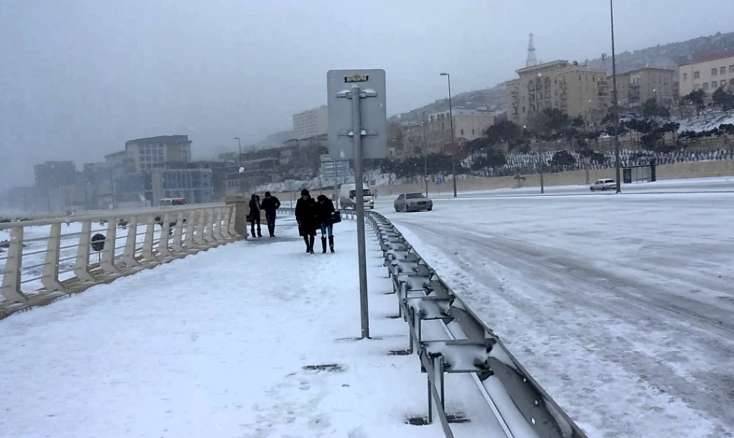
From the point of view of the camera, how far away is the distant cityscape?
186ft

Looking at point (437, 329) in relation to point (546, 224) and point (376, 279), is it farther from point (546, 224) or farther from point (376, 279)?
point (546, 224)

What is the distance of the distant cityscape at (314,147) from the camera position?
186ft

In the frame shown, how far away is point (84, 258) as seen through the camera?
478 inches

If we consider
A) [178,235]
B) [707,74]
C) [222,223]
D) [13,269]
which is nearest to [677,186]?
[222,223]

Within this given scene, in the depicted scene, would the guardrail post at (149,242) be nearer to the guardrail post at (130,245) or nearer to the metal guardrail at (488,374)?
the guardrail post at (130,245)

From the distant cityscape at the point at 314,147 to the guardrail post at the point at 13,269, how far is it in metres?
5.47

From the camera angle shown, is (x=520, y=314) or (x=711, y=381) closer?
(x=711, y=381)

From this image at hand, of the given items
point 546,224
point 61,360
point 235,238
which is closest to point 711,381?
point 61,360

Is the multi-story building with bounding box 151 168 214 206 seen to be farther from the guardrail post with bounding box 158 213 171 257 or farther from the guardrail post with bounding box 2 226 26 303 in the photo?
the guardrail post with bounding box 2 226 26 303

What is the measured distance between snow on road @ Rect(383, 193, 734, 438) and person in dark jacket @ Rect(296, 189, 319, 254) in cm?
299

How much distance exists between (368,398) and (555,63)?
16666 cm

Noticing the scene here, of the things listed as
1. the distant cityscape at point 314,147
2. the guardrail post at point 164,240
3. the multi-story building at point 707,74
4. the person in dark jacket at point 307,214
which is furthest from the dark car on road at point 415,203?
the multi-story building at point 707,74

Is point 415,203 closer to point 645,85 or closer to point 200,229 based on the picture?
point 200,229

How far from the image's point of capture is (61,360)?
260 inches
